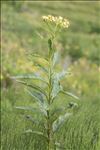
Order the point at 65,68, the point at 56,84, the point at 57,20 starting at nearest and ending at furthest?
the point at 57,20, the point at 56,84, the point at 65,68

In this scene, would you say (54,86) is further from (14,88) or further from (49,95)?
(14,88)

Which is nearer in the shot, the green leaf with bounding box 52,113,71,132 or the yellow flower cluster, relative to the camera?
the yellow flower cluster

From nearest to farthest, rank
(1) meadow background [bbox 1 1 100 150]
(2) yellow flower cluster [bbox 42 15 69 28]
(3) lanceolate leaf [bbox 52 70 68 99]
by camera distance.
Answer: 1. (2) yellow flower cluster [bbox 42 15 69 28]
2. (3) lanceolate leaf [bbox 52 70 68 99]
3. (1) meadow background [bbox 1 1 100 150]

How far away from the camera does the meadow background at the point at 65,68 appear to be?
4.71 meters

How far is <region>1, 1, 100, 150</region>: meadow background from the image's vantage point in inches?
185

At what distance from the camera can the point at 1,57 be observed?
10930 millimetres

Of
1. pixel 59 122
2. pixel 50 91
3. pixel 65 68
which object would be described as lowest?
pixel 65 68

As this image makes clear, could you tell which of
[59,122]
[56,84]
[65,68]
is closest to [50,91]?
[56,84]

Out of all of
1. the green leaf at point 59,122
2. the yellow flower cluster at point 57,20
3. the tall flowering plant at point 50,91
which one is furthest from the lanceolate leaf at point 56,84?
the yellow flower cluster at point 57,20

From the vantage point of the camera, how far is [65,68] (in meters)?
13.5

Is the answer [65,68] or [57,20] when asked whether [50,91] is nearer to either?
[57,20]

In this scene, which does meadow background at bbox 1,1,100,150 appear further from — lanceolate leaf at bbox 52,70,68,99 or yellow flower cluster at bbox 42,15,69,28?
lanceolate leaf at bbox 52,70,68,99

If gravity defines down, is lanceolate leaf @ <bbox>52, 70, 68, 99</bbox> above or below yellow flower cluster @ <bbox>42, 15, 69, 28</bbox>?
below

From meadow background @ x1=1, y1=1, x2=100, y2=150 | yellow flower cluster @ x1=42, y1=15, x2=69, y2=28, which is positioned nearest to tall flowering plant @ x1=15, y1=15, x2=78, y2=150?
yellow flower cluster @ x1=42, y1=15, x2=69, y2=28
